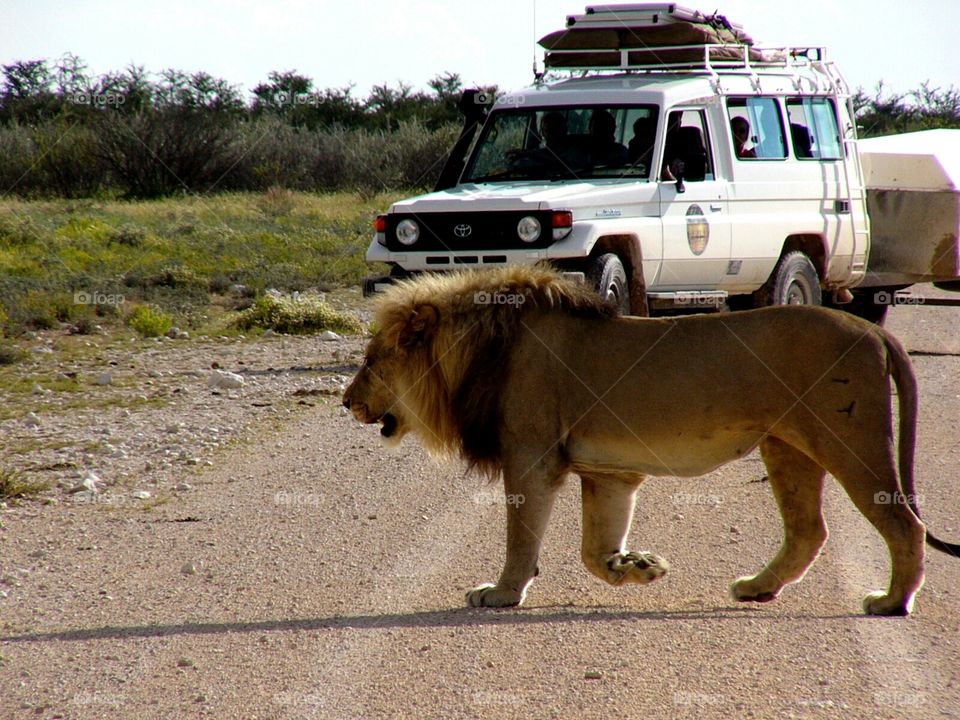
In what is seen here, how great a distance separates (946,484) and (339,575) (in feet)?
12.5

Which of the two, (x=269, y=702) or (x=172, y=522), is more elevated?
(x=269, y=702)

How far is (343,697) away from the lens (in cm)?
430

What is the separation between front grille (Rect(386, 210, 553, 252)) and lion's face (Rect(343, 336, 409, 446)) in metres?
4.42

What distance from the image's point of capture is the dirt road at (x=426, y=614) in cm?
428

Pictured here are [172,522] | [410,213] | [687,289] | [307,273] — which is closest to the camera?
[172,522]

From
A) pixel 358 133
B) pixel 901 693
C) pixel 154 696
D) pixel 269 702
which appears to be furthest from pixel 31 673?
pixel 358 133

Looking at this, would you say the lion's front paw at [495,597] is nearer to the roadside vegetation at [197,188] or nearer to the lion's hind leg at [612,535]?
the lion's hind leg at [612,535]

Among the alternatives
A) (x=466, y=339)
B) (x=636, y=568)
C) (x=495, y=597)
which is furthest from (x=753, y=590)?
(x=466, y=339)

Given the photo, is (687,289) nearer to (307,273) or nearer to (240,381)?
(240,381)

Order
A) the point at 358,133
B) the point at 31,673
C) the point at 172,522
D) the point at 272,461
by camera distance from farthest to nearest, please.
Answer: the point at 358,133 → the point at 272,461 → the point at 172,522 → the point at 31,673

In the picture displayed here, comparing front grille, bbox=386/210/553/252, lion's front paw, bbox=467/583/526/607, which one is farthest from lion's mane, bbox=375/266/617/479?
front grille, bbox=386/210/553/252

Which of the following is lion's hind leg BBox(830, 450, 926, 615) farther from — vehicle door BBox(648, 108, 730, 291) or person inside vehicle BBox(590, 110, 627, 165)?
person inside vehicle BBox(590, 110, 627, 165)

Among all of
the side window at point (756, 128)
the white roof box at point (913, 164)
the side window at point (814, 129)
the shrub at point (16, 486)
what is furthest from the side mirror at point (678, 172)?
the shrub at point (16, 486)

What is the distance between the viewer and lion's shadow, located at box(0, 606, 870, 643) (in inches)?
201
